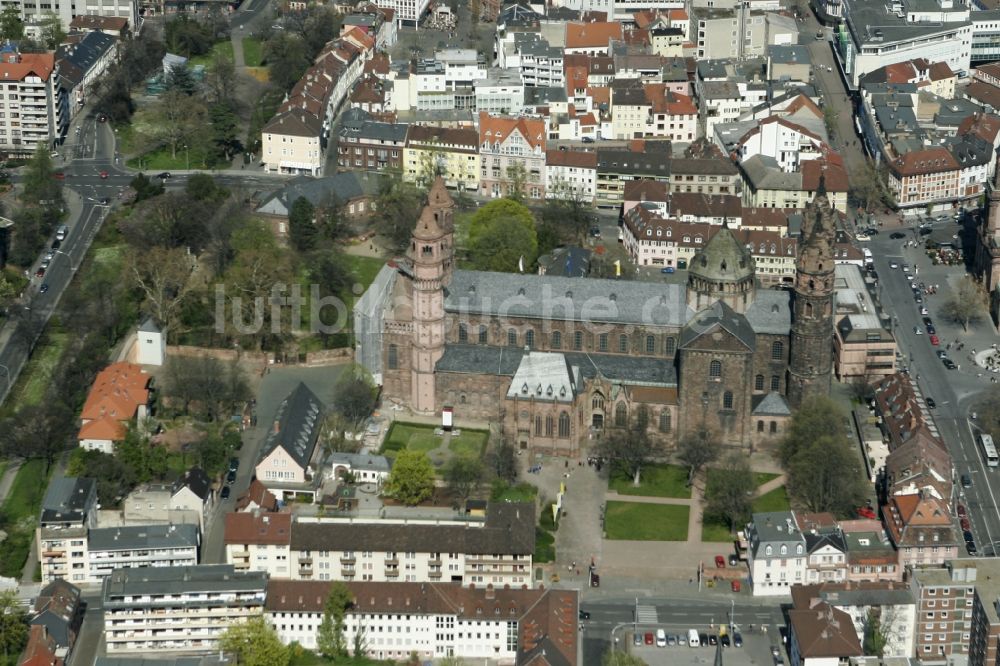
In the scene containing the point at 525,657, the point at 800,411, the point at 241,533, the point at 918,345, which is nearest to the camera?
the point at 525,657

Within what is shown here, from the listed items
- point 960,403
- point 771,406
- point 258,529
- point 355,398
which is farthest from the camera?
point 960,403

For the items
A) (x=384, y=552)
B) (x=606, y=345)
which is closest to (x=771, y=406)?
(x=606, y=345)

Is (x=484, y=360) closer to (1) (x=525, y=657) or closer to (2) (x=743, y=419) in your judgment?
(2) (x=743, y=419)

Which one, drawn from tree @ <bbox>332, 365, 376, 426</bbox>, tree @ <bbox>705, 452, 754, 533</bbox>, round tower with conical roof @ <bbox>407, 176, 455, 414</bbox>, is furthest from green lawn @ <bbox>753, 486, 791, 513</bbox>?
tree @ <bbox>332, 365, 376, 426</bbox>

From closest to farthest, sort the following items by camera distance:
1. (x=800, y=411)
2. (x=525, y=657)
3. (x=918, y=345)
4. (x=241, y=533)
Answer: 1. (x=525, y=657)
2. (x=241, y=533)
3. (x=800, y=411)
4. (x=918, y=345)

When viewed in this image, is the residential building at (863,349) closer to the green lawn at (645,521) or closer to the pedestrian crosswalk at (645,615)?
the green lawn at (645,521)

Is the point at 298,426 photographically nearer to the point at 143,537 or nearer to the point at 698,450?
the point at 143,537

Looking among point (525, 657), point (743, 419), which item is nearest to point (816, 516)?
point (743, 419)

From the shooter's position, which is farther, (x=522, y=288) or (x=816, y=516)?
(x=522, y=288)
